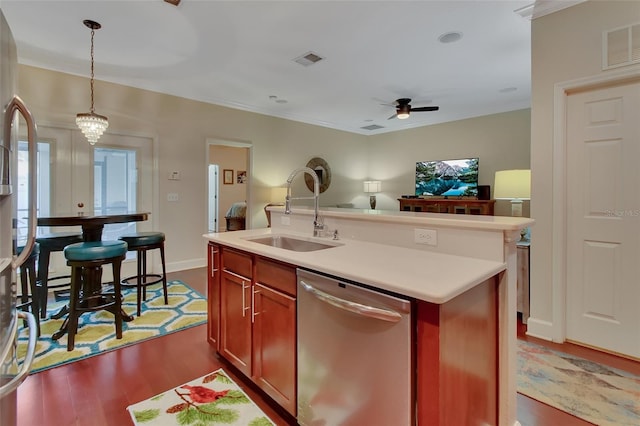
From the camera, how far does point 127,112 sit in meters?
4.22

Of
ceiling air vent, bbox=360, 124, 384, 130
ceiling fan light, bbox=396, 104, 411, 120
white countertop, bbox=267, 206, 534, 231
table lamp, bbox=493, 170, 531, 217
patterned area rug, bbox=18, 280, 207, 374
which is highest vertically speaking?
ceiling air vent, bbox=360, 124, 384, 130

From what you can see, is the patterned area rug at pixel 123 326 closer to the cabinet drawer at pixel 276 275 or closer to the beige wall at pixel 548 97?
the cabinet drawer at pixel 276 275

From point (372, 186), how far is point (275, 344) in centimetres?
620

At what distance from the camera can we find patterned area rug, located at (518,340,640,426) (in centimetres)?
173

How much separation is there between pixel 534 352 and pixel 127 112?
5237 mm

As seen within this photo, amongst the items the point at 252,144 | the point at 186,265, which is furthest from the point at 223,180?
the point at 186,265

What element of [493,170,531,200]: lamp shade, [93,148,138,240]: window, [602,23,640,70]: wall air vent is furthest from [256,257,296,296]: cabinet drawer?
[93,148,138,240]: window

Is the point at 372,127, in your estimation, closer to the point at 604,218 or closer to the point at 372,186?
the point at 372,186

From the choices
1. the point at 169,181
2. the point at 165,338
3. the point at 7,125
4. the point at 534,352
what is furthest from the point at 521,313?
the point at 169,181

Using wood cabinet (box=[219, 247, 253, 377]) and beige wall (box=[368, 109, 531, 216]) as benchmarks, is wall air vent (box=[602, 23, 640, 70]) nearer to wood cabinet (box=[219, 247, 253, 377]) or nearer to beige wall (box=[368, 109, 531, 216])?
wood cabinet (box=[219, 247, 253, 377])

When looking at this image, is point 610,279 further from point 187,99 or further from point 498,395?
point 187,99

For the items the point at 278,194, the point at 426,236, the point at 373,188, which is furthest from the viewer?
the point at 373,188

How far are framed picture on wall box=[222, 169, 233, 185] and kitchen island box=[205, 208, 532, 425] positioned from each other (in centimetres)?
674

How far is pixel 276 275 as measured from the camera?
1680 millimetres
